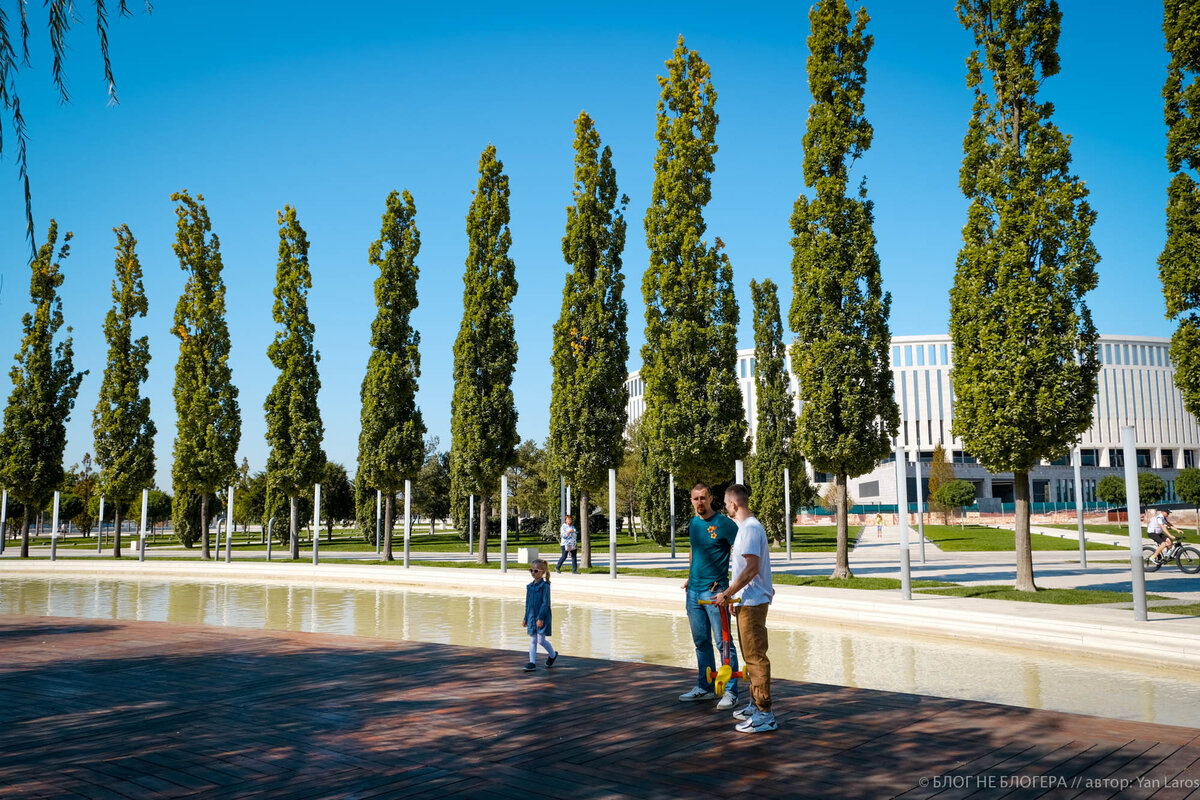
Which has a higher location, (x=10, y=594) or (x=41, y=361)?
(x=41, y=361)

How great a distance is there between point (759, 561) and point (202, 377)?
34.3 m

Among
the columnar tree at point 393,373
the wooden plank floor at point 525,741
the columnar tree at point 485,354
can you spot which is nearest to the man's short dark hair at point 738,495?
the wooden plank floor at point 525,741

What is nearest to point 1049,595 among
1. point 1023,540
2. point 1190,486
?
point 1023,540

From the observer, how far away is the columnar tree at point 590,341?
25469 mm

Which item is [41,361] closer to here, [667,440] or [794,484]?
[667,440]

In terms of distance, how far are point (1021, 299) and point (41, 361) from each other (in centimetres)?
4089

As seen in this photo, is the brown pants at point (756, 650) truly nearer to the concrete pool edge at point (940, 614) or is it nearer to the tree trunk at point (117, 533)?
the concrete pool edge at point (940, 614)

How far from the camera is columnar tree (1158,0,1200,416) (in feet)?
48.1

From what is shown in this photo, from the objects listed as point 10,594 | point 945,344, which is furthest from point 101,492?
point 945,344

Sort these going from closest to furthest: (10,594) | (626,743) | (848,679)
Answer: (626,743) → (848,679) → (10,594)

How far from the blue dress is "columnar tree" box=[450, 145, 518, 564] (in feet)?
62.5

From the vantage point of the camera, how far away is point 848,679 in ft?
29.9

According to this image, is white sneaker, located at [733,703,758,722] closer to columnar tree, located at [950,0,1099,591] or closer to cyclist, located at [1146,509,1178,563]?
columnar tree, located at [950,0,1099,591]

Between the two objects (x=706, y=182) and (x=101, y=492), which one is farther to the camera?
(x=101, y=492)
